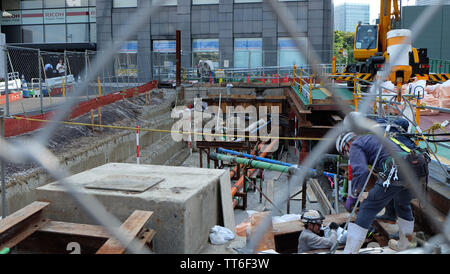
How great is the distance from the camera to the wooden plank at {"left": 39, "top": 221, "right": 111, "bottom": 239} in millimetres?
3074

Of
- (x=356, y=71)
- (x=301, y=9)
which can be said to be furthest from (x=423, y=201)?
(x=301, y=9)

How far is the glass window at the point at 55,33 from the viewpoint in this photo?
1232 inches

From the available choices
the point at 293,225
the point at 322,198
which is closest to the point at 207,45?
the point at 322,198

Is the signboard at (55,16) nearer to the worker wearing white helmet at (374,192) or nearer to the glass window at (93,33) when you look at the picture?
the glass window at (93,33)

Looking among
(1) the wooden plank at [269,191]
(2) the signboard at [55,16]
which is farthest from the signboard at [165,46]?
(1) the wooden plank at [269,191]

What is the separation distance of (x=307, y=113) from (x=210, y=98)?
748cm

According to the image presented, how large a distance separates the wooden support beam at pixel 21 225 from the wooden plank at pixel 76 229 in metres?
0.10

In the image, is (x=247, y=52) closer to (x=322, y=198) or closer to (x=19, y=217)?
(x=322, y=198)

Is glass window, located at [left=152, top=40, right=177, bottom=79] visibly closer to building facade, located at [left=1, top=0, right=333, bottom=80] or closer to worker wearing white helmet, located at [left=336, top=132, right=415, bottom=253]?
building facade, located at [left=1, top=0, right=333, bottom=80]

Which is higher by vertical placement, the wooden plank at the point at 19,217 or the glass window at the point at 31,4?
the glass window at the point at 31,4

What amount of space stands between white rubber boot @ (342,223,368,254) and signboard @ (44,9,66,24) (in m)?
32.4

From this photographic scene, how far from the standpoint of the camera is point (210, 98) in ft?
59.3

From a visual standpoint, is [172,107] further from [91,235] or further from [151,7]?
[151,7]

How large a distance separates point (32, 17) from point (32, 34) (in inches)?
54.6
